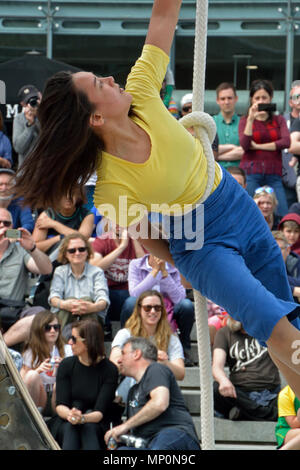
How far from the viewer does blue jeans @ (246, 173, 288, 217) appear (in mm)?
6980

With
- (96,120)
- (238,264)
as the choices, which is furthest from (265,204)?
(96,120)

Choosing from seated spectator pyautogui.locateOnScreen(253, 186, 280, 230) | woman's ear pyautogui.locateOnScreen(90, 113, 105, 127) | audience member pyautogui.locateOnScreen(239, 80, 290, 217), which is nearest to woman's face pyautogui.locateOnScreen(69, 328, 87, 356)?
seated spectator pyautogui.locateOnScreen(253, 186, 280, 230)

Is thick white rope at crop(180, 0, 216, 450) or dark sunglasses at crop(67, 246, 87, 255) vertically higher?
thick white rope at crop(180, 0, 216, 450)

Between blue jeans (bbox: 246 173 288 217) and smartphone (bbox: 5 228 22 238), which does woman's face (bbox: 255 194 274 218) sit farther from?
smartphone (bbox: 5 228 22 238)

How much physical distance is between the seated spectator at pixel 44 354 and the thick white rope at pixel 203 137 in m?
2.54

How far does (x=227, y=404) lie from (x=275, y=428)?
0.38m

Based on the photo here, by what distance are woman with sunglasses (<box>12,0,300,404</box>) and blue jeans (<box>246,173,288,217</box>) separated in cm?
394

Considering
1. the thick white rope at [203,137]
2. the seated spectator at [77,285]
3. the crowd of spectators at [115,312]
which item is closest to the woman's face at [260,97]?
the crowd of spectators at [115,312]

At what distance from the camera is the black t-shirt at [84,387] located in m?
5.39

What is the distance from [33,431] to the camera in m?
2.39

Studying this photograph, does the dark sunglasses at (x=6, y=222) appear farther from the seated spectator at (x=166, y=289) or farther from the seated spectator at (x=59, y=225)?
the seated spectator at (x=166, y=289)

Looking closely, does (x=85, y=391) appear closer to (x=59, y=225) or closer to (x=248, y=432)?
(x=248, y=432)

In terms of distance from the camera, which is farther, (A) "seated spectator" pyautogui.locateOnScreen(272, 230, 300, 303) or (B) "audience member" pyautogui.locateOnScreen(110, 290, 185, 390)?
(A) "seated spectator" pyautogui.locateOnScreen(272, 230, 300, 303)

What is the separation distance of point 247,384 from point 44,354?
1393 millimetres
